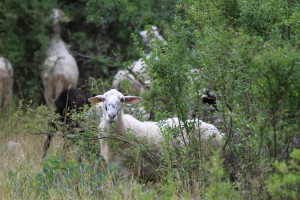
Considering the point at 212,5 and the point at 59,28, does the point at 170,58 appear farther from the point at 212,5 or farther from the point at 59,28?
the point at 59,28

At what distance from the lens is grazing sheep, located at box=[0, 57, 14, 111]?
39.6 ft

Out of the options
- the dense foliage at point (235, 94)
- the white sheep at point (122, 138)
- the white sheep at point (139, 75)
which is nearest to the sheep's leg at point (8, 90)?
the white sheep at point (139, 75)

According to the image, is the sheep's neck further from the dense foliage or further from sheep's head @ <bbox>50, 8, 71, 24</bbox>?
sheep's head @ <bbox>50, 8, 71, 24</bbox>

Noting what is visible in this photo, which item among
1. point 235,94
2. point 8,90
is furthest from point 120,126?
point 8,90

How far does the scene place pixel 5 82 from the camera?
12172 mm

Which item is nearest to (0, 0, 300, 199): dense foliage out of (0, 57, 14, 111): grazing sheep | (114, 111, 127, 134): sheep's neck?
(114, 111, 127, 134): sheep's neck

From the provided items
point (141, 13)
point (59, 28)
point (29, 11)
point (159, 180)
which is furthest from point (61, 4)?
point (159, 180)

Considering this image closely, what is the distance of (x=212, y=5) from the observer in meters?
6.21

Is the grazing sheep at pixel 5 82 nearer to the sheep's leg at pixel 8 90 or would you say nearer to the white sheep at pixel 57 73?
the sheep's leg at pixel 8 90

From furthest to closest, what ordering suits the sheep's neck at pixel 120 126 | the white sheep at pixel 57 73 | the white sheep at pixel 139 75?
the white sheep at pixel 57 73, the white sheep at pixel 139 75, the sheep's neck at pixel 120 126

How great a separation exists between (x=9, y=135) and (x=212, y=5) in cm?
447

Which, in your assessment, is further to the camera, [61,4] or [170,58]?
[61,4]

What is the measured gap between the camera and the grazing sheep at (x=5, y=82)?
39.6 ft

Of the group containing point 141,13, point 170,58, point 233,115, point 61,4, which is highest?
point 61,4
